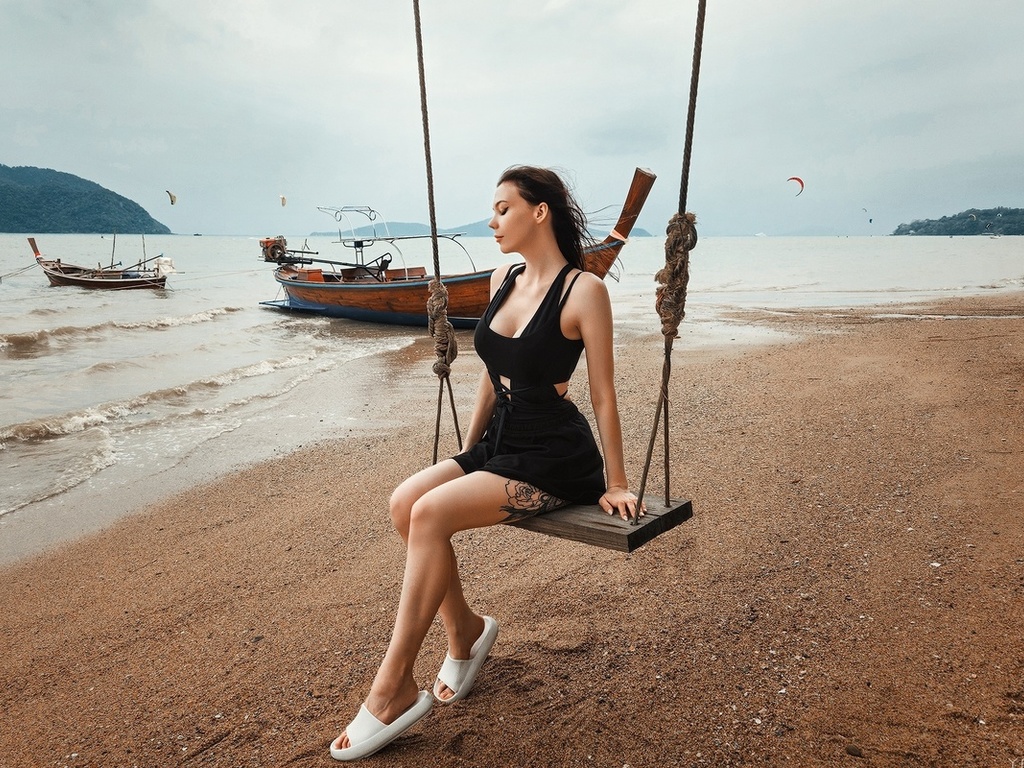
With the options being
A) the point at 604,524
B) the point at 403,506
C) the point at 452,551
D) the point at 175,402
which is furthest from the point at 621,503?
the point at 175,402

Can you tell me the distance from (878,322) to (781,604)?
427 inches

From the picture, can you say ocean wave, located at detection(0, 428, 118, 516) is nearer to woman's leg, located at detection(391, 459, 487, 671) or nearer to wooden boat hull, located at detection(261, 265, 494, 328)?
woman's leg, located at detection(391, 459, 487, 671)

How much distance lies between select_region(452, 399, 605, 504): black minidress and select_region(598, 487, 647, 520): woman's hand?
0.08 m

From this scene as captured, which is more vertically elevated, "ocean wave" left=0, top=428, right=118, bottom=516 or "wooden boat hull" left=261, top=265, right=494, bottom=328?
"wooden boat hull" left=261, top=265, right=494, bottom=328

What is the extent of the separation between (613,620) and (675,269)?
151 centimetres

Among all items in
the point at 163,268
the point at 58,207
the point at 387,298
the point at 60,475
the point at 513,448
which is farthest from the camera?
the point at 58,207

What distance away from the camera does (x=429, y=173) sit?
113 inches

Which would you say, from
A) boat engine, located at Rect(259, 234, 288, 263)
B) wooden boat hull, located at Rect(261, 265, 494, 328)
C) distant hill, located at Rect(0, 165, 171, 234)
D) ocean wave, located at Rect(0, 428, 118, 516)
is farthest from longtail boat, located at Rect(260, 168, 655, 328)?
distant hill, located at Rect(0, 165, 171, 234)

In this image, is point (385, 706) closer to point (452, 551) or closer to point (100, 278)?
point (452, 551)

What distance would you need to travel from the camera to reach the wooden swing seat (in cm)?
206

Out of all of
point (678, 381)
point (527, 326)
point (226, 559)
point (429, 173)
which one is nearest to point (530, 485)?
point (527, 326)

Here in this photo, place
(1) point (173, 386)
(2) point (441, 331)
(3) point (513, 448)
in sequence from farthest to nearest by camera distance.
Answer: (1) point (173, 386), (2) point (441, 331), (3) point (513, 448)

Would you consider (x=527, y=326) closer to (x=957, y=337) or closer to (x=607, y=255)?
(x=957, y=337)

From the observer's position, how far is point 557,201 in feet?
8.11
